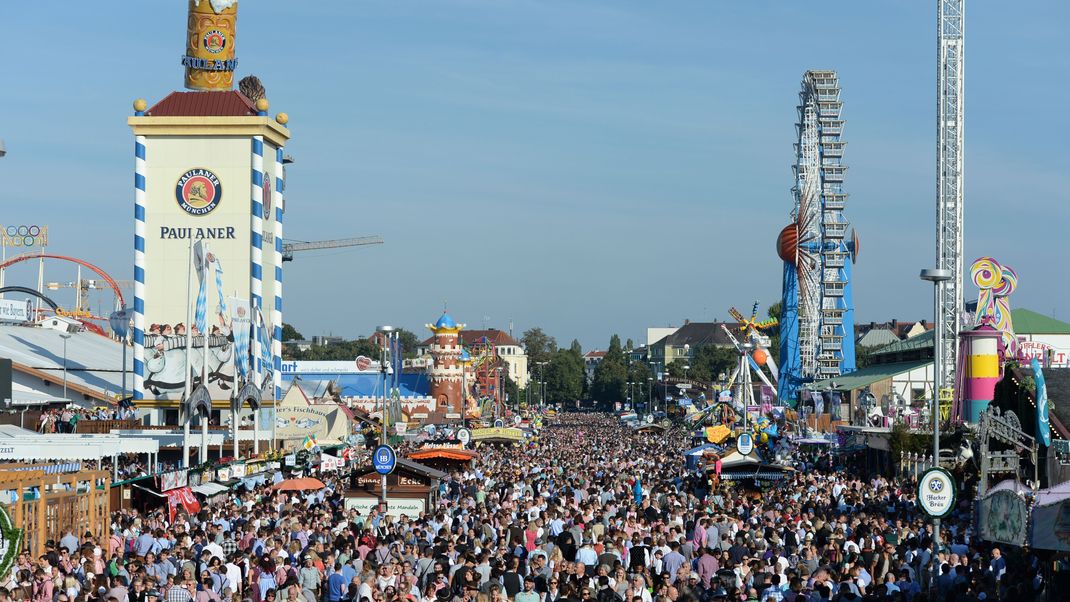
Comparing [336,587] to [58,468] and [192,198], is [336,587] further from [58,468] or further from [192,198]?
[192,198]

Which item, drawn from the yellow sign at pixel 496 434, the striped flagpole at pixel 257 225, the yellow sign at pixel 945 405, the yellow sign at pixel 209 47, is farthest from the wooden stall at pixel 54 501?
the yellow sign at pixel 209 47

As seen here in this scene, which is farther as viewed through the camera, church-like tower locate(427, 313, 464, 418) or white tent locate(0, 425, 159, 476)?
church-like tower locate(427, 313, 464, 418)

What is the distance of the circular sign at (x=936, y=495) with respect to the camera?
2047 cm

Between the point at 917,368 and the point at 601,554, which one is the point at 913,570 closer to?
the point at 601,554

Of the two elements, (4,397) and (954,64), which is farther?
(954,64)

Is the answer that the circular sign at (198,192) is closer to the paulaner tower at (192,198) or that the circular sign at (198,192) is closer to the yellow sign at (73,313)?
the paulaner tower at (192,198)

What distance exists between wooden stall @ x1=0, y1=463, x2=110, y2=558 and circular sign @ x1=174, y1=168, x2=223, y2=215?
4191 centimetres

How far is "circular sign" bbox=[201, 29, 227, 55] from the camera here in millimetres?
70125

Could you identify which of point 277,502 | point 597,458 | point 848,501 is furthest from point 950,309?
point 277,502

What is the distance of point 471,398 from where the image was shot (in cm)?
11931

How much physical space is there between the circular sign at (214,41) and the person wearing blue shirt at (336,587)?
55.4 m

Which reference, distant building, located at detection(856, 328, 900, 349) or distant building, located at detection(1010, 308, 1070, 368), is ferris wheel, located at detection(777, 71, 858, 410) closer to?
distant building, located at detection(1010, 308, 1070, 368)

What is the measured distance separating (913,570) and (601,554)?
3.94 m

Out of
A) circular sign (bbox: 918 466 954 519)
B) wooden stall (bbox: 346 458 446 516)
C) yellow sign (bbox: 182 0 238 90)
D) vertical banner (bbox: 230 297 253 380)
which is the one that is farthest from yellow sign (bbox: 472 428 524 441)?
circular sign (bbox: 918 466 954 519)
